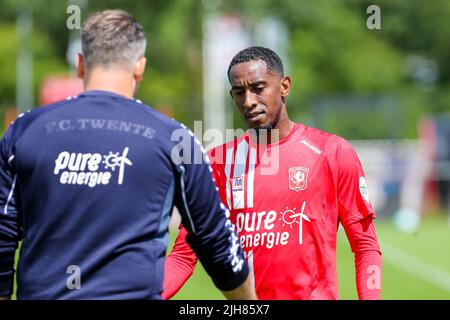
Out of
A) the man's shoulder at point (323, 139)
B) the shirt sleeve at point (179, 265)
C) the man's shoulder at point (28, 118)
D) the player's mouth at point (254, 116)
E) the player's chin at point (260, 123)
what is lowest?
the shirt sleeve at point (179, 265)

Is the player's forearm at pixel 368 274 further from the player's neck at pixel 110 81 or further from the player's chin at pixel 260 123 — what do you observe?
the player's neck at pixel 110 81

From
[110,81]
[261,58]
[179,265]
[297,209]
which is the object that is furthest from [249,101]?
[110,81]

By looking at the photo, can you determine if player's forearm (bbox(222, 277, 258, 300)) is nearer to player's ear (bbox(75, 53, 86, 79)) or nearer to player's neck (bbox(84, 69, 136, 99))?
player's neck (bbox(84, 69, 136, 99))

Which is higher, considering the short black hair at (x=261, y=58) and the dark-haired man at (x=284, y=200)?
the short black hair at (x=261, y=58)

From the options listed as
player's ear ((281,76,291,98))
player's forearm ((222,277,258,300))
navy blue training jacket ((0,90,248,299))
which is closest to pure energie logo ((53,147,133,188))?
navy blue training jacket ((0,90,248,299))

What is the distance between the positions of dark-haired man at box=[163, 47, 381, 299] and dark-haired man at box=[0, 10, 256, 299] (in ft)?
3.64

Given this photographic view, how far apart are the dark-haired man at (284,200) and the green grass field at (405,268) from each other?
24.1 ft

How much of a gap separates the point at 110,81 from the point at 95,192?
0.43m

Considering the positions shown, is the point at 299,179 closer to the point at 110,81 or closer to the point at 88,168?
the point at 110,81

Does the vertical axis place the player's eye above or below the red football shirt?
above

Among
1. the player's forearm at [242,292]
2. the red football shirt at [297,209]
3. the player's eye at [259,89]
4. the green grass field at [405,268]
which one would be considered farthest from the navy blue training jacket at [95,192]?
the green grass field at [405,268]

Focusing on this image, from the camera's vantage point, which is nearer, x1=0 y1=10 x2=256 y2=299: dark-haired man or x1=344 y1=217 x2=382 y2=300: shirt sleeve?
x1=0 y1=10 x2=256 y2=299: dark-haired man

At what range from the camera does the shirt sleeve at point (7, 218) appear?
136 inches

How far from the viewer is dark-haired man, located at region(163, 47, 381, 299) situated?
471cm
